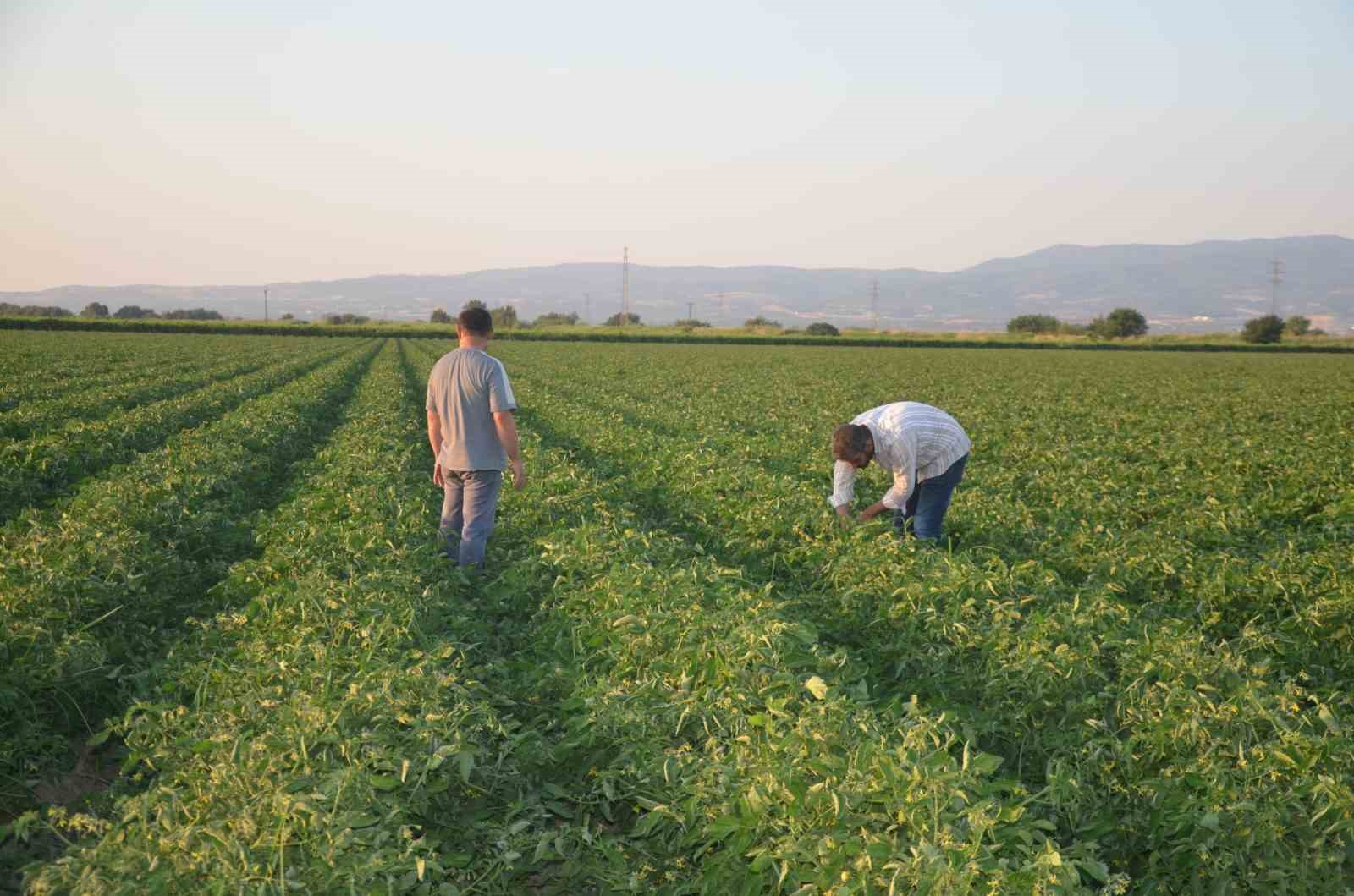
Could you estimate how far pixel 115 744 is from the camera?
5137 millimetres

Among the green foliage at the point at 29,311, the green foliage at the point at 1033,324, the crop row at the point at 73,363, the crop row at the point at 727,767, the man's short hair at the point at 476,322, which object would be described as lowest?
the crop row at the point at 727,767

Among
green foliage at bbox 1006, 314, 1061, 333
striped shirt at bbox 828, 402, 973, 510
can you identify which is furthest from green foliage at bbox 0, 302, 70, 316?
green foliage at bbox 1006, 314, 1061, 333

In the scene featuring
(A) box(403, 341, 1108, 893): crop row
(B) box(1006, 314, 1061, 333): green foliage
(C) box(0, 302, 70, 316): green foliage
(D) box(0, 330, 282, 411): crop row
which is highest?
(B) box(1006, 314, 1061, 333): green foliage

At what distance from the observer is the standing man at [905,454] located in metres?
7.89

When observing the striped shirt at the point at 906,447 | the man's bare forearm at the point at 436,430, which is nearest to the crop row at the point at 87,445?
the man's bare forearm at the point at 436,430

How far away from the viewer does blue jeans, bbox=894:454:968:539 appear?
8477mm

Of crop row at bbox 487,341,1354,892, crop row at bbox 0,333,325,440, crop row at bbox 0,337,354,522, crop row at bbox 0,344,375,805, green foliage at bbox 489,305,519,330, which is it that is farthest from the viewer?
green foliage at bbox 489,305,519,330

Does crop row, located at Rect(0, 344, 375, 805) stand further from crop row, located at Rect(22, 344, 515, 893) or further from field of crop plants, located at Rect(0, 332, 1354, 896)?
crop row, located at Rect(22, 344, 515, 893)

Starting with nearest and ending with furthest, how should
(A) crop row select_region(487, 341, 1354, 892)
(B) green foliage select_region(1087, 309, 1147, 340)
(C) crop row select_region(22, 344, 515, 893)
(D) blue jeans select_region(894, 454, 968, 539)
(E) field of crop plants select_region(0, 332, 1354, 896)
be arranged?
(C) crop row select_region(22, 344, 515, 893) → (E) field of crop plants select_region(0, 332, 1354, 896) → (A) crop row select_region(487, 341, 1354, 892) → (D) blue jeans select_region(894, 454, 968, 539) → (B) green foliage select_region(1087, 309, 1147, 340)

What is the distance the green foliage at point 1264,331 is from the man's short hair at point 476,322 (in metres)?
101

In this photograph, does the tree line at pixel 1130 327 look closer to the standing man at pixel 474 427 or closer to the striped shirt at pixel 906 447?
the striped shirt at pixel 906 447

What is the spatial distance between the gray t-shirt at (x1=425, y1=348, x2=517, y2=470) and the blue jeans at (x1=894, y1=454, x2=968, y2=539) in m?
3.78

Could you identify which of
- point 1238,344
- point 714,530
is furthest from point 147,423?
point 1238,344

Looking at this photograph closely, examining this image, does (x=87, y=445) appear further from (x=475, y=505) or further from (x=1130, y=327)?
(x=1130, y=327)
